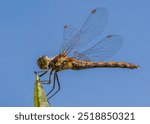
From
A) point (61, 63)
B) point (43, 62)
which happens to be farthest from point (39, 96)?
point (61, 63)

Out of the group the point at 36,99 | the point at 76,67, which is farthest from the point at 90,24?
the point at 36,99

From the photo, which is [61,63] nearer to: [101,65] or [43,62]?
[43,62]

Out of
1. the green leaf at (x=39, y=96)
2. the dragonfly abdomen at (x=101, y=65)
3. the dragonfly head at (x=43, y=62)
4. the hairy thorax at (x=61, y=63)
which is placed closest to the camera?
the green leaf at (x=39, y=96)

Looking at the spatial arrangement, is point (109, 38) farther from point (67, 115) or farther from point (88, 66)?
point (67, 115)

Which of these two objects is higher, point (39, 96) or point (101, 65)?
point (101, 65)

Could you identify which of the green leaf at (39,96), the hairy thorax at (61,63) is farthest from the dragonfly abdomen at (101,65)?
the green leaf at (39,96)

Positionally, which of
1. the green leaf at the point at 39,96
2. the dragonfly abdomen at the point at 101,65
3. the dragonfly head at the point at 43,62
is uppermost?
the dragonfly abdomen at the point at 101,65

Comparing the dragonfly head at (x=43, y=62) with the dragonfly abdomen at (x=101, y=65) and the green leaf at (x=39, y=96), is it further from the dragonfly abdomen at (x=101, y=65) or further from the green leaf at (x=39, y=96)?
the green leaf at (x=39, y=96)

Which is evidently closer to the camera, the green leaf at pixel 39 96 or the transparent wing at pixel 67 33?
the green leaf at pixel 39 96

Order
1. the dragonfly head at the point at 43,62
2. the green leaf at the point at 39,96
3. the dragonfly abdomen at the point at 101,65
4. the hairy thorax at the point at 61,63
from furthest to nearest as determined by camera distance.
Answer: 1. the dragonfly abdomen at the point at 101,65
2. the hairy thorax at the point at 61,63
3. the dragonfly head at the point at 43,62
4. the green leaf at the point at 39,96

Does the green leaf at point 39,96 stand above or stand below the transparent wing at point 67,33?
below

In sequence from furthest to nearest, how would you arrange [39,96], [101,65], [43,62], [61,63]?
[101,65], [61,63], [43,62], [39,96]
